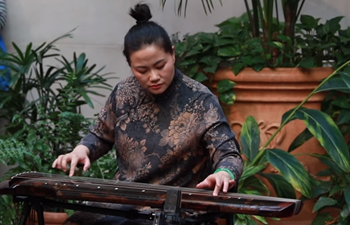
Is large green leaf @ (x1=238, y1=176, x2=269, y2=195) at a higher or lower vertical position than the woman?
lower

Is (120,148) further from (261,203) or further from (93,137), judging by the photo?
(261,203)

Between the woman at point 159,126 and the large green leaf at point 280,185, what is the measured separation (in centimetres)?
116

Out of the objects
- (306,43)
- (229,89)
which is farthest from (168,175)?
(306,43)

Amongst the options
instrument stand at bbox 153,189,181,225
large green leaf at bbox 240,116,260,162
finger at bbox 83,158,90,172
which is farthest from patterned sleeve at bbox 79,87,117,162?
large green leaf at bbox 240,116,260,162

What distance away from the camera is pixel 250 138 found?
3.54 metres

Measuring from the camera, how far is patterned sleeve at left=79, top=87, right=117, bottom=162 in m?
2.64

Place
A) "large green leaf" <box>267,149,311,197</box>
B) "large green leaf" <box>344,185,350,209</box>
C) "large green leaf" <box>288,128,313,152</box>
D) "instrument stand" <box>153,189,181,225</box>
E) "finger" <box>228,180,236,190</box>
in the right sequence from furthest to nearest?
"large green leaf" <box>288,128,313,152</box> → "large green leaf" <box>344,185,350,209</box> → "large green leaf" <box>267,149,311,197</box> → "finger" <box>228,180,236,190</box> → "instrument stand" <box>153,189,181,225</box>

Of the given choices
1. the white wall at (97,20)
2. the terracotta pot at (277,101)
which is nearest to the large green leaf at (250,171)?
the terracotta pot at (277,101)

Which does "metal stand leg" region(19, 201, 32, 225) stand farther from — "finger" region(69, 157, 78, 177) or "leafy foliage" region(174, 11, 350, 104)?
"leafy foliage" region(174, 11, 350, 104)

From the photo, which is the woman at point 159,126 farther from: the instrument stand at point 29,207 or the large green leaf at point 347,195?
the large green leaf at point 347,195

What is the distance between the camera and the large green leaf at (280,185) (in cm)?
357

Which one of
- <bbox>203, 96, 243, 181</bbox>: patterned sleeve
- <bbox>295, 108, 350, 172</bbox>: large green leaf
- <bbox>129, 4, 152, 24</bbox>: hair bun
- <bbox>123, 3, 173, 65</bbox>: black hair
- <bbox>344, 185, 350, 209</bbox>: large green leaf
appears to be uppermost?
<bbox>129, 4, 152, 24</bbox>: hair bun

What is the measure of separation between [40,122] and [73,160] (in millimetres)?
1339

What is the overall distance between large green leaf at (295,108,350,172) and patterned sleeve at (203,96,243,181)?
107cm
